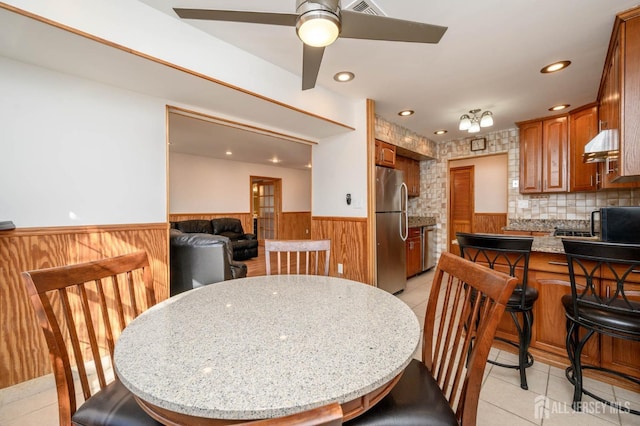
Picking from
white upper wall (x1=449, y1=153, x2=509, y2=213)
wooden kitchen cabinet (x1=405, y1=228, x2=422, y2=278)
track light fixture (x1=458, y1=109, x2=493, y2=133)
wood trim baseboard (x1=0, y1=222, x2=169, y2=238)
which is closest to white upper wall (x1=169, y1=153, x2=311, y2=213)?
wood trim baseboard (x1=0, y1=222, x2=169, y2=238)

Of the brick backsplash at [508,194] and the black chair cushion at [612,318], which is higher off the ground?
the brick backsplash at [508,194]

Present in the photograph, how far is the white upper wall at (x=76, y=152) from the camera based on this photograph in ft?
5.80

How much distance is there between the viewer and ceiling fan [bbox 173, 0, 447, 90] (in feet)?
3.85

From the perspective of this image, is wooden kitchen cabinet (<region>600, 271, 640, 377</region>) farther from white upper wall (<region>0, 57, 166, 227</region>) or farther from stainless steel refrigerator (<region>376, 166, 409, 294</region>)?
white upper wall (<region>0, 57, 166, 227</region>)

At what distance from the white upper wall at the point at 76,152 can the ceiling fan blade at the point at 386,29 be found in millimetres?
1845

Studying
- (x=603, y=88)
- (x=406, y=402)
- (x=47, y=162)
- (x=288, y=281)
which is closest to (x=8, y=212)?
(x=47, y=162)

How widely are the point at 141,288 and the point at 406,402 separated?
220cm

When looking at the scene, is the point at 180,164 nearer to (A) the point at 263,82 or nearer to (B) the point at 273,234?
(B) the point at 273,234

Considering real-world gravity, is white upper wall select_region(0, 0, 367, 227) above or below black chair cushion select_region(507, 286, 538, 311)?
above

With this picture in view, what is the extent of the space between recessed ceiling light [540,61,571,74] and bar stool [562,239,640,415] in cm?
182

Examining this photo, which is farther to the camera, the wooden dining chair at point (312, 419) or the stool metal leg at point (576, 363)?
the stool metal leg at point (576, 363)

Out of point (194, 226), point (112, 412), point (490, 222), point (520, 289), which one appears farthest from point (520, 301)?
point (194, 226)

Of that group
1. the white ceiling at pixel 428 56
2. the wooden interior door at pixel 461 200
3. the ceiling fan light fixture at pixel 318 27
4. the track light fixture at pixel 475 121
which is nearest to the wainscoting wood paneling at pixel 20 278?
the white ceiling at pixel 428 56

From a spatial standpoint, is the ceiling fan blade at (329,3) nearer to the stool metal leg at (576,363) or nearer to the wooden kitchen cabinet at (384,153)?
the stool metal leg at (576,363)
